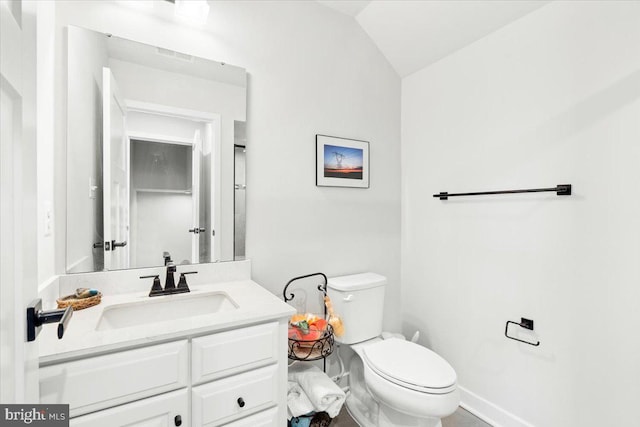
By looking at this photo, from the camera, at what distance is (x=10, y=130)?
0.55 m

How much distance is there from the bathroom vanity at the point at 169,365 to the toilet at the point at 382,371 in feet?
1.76

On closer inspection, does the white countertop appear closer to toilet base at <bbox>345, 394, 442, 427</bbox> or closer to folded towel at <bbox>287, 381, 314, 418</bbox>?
folded towel at <bbox>287, 381, 314, 418</bbox>

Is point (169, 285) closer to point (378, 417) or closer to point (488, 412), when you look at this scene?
point (378, 417)

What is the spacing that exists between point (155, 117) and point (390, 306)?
1918mm

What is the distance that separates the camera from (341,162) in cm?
206

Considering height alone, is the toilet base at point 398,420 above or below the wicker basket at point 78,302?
below

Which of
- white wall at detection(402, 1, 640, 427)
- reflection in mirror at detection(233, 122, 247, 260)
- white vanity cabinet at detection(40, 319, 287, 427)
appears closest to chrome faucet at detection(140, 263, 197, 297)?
reflection in mirror at detection(233, 122, 247, 260)

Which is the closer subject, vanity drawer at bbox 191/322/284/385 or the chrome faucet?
vanity drawer at bbox 191/322/284/385

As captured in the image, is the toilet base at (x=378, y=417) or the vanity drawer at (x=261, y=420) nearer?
the vanity drawer at (x=261, y=420)

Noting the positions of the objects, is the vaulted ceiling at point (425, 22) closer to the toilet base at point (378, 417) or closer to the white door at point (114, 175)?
the white door at point (114, 175)

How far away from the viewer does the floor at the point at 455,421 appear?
179cm

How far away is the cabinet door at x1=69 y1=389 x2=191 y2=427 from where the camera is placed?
0.90m

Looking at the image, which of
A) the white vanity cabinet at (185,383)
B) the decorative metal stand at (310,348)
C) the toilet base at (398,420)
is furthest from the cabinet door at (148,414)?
the toilet base at (398,420)

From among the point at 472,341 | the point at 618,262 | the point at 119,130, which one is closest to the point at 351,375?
the point at 472,341
